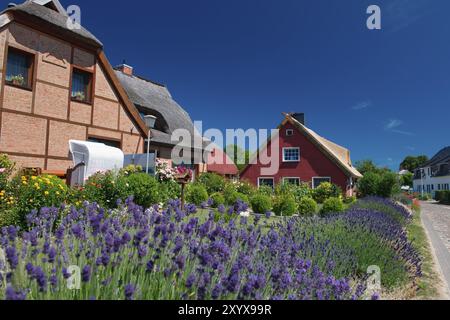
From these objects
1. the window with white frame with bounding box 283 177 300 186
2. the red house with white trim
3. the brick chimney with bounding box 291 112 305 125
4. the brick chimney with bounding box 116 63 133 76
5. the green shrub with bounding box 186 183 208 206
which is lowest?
the green shrub with bounding box 186 183 208 206

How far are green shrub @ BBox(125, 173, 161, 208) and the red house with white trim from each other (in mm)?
16188

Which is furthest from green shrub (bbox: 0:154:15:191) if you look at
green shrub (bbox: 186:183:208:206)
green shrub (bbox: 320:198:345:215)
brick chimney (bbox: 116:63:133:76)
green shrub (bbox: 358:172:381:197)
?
green shrub (bbox: 358:172:381:197)

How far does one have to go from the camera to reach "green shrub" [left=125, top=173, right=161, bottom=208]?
832 cm

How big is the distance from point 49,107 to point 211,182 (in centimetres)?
871

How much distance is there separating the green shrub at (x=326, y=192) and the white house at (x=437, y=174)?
95.2ft

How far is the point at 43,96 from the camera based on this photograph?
Answer: 10281 millimetres

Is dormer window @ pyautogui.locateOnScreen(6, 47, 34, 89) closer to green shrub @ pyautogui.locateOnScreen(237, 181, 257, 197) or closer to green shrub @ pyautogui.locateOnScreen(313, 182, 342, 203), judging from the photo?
green shrub @ pyautogui.locateOnScreen(237, 181, 257, 197)

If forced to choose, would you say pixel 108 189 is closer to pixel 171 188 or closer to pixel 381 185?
pixel 171 188

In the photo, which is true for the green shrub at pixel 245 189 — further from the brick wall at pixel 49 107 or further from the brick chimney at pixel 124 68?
the brick chimney at pixel 124 68

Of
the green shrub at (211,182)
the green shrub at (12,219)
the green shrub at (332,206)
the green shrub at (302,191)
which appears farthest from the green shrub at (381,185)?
the green shrub at (12,219)

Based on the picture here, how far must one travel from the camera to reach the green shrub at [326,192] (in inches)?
828

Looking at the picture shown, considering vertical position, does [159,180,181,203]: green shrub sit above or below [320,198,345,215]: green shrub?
above

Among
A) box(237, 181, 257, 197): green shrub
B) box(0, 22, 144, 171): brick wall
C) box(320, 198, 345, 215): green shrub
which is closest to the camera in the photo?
box(0, 22, 144, 171): brick wall
